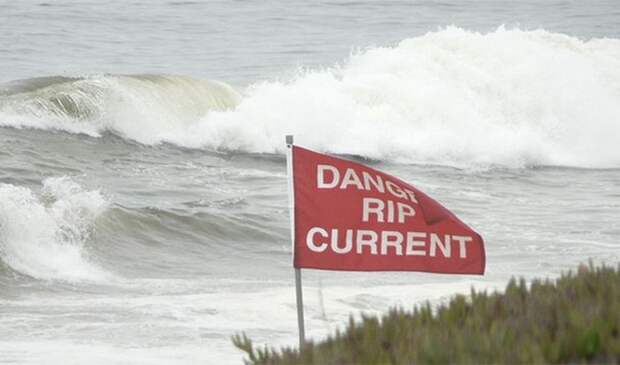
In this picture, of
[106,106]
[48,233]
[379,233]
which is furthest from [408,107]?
[379,233]

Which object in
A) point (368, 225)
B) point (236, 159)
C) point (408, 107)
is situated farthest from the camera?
point (408, 107)

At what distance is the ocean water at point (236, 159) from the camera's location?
12695 millimetres

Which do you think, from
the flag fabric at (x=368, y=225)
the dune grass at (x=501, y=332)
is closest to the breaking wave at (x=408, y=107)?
the flag fabric at (x=368, y=225)

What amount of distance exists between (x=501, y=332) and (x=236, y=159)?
62.8ft

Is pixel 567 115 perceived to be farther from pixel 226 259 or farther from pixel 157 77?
pixel 226 259

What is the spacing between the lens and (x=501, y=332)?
212 inches

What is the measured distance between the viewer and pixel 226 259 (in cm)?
1609

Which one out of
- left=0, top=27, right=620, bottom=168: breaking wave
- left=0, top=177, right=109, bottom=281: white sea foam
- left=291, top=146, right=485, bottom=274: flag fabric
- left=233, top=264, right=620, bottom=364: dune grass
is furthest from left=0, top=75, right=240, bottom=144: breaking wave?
left=233, top=264, right=620, bottom=364: dune grass

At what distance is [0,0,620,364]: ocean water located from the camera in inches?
500

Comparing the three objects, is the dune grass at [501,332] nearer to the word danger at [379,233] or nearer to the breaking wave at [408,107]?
the word danger at [379,233]

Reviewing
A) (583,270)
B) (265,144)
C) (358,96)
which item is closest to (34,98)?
(265,144)

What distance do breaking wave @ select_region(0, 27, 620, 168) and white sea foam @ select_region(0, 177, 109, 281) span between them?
7.06 m

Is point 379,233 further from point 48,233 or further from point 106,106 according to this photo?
point 106,106

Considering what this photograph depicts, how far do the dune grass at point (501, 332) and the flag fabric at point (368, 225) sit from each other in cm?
124
